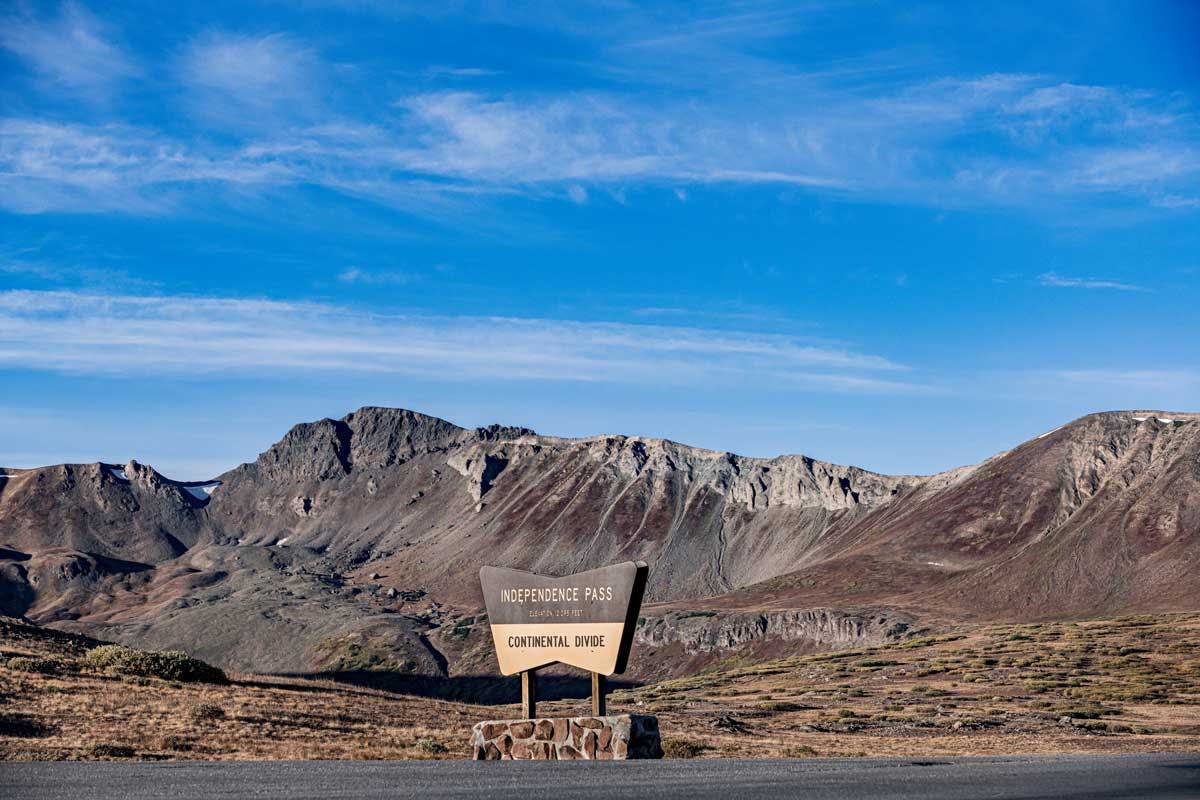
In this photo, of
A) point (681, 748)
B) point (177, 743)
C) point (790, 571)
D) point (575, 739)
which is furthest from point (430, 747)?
point (790, 571)

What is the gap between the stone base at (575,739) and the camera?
75.5 ft

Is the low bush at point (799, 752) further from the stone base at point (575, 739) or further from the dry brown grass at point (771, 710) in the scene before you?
the stone base at point (575, 739)

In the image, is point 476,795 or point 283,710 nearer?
point 476,795

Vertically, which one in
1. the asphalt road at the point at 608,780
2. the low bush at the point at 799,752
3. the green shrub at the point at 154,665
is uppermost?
the green shrub at the point at 154,665

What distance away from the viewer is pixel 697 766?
66.4 feet

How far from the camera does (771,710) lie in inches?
1909

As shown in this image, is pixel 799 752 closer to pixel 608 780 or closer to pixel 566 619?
pixel 566 619

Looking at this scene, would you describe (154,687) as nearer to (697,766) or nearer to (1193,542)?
(697,766)

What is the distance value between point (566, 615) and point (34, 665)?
19206 mm

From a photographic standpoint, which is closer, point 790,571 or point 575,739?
point 575,739

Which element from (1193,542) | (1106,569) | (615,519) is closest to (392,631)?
(615,519)

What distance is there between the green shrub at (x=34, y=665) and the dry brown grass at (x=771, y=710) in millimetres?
395

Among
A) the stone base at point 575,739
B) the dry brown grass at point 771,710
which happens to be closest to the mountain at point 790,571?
the dry brown grass at point 771,710

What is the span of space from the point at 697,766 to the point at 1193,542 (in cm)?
12038
